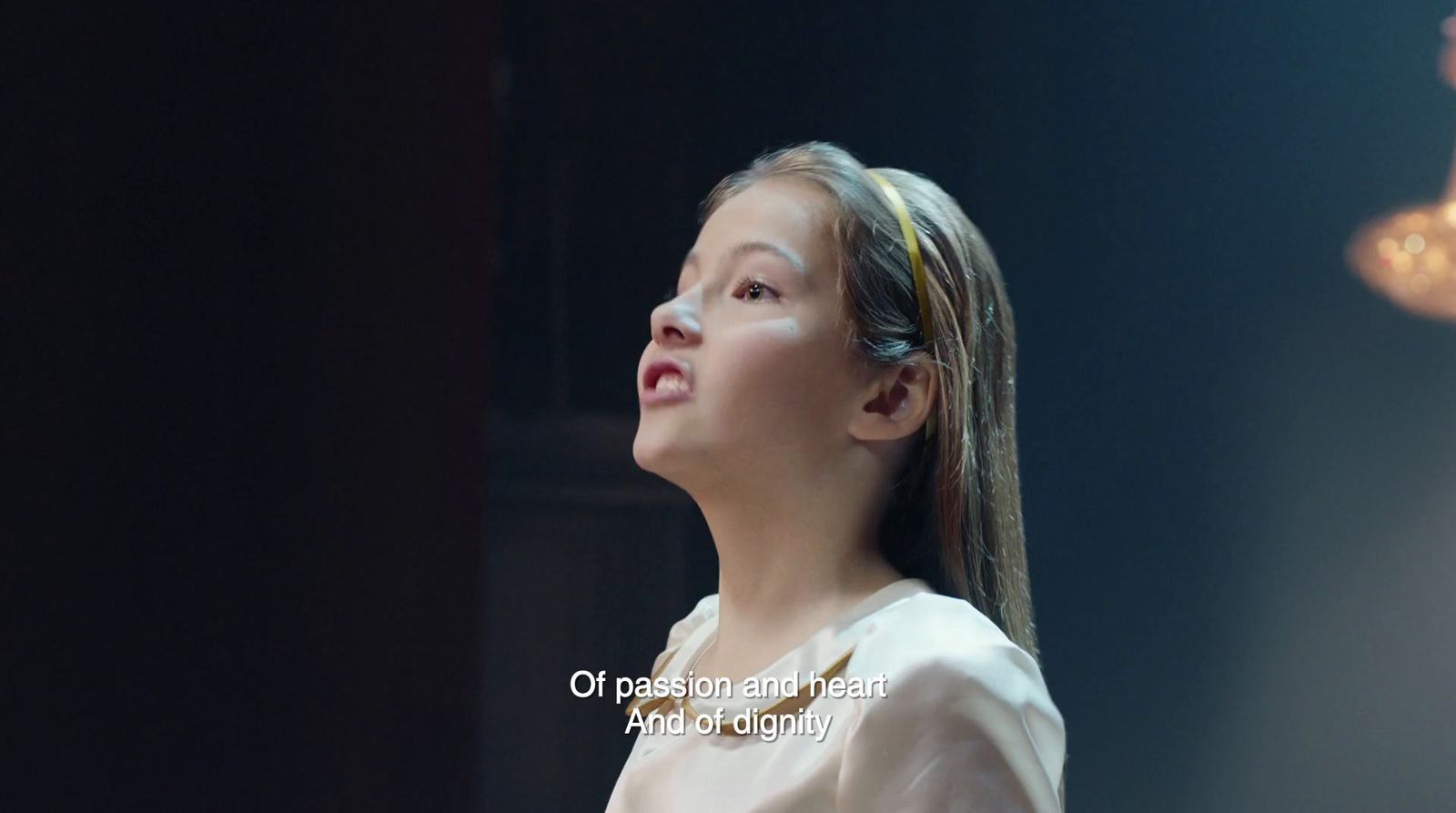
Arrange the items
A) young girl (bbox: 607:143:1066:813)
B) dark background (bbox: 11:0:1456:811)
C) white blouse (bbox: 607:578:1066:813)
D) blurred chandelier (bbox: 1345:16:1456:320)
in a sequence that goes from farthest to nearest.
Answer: blurred chandelier (bbox: 1345:16:1456:320) → dark background (bbox: 11:0:1456:811) → young girl (bbox: 607:143:1066:813) → white blouse (bbox: 607:578:1066:813)

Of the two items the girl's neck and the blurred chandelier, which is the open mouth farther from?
the blurred chandelier

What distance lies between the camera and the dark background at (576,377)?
4.20 ft

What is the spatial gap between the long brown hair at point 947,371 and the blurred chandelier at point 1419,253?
0.57 m

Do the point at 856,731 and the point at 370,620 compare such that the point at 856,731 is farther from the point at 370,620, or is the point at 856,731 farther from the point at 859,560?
the point at 370,620

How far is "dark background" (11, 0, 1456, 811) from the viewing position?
1281 millimetres

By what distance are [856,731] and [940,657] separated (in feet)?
0.25

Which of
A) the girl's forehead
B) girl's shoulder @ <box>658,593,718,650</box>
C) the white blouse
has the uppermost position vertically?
the girl's forehead

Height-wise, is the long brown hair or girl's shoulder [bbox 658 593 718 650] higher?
the long brown hair

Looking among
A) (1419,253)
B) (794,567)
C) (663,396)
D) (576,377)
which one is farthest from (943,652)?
(1419,253)

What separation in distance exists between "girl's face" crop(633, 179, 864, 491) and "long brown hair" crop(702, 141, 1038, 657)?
0.09 feet

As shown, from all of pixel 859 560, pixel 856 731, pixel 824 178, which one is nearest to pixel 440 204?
pixel 824 178

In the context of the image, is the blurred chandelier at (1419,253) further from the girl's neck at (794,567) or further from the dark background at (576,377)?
the girl's neck at (794,567)

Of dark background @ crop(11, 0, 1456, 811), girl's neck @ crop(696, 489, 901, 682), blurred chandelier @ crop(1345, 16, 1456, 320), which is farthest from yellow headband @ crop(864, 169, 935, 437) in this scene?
blurred chandelier @ crop(1345, 16, 1456, 320)

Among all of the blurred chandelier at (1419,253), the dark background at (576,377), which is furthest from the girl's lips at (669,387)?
the blurred chandelier at (1419,253)
